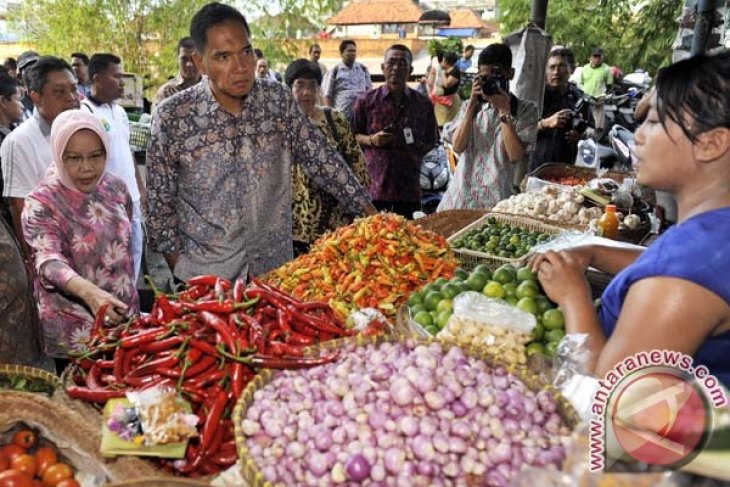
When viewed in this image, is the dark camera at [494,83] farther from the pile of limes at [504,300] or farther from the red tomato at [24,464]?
the red tomato at [24,464]

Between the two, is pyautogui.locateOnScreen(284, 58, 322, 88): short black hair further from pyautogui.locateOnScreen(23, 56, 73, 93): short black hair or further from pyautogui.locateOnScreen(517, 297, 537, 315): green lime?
pyautogui.locateOnScreen(517, 297, 537, 315): green lime

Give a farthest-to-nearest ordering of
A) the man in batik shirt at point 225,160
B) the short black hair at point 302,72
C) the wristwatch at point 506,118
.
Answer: the short black hair at point 302,72 → the wristwatch at point 506,118 → the man in batik shirt at point 225,160

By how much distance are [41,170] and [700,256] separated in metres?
3.93

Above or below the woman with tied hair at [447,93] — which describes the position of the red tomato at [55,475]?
below

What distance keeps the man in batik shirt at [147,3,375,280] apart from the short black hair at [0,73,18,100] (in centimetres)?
268

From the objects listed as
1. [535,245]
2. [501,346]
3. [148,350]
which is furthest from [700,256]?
[535,245]

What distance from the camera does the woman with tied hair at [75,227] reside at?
9.14 ft

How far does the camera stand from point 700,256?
147 cm

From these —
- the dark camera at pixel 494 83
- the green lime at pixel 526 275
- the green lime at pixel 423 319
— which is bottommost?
the green lime at pixel 423 319

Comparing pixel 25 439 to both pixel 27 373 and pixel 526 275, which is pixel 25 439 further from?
pixel 526 275

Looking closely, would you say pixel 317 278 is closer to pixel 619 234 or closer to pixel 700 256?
pixel 700 256

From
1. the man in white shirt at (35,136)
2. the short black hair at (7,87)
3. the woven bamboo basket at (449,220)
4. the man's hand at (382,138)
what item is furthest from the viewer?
the man's hand at (382,138)

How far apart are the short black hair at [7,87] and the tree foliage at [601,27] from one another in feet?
58.4

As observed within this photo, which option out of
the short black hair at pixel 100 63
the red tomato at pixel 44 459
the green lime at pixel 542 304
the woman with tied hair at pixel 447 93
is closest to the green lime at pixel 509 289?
the green lime at pixel 542 304
